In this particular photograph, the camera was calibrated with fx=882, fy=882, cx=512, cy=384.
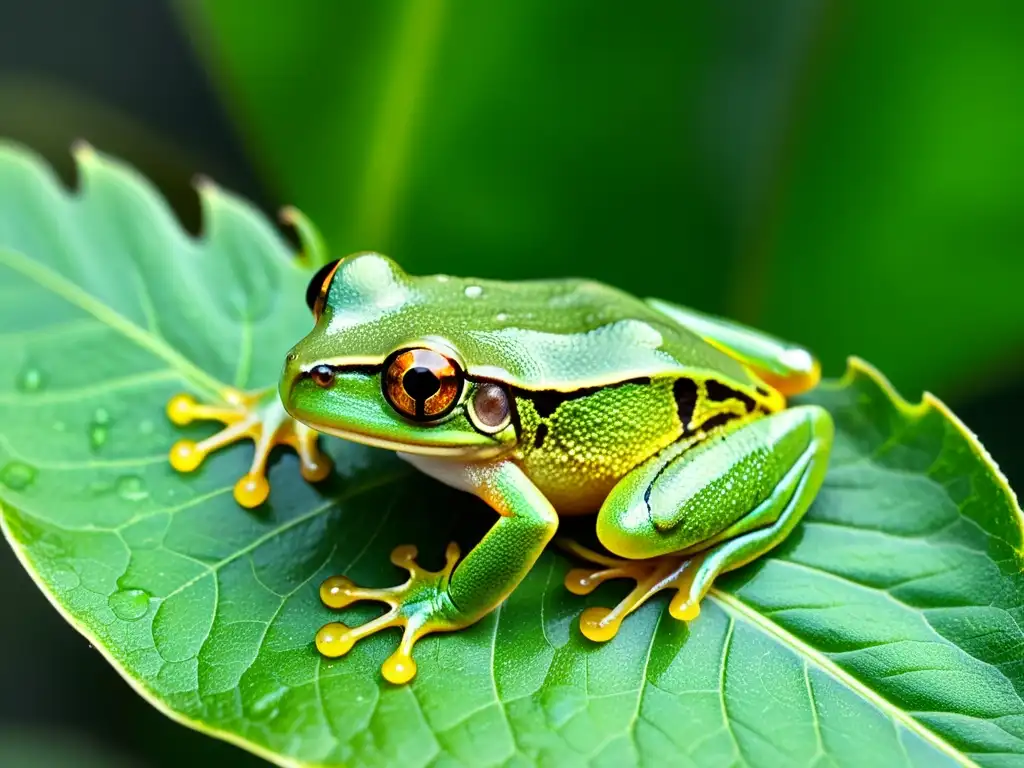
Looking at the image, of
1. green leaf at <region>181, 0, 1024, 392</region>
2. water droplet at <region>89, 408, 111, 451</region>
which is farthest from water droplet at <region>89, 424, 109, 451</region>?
green leaf at <region>181, 0, 1024, 392</region>

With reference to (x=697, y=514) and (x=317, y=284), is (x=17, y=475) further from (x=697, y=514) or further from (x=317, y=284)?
(x=697, y=514)

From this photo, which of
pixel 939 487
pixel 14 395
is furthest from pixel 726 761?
pixel 14 395

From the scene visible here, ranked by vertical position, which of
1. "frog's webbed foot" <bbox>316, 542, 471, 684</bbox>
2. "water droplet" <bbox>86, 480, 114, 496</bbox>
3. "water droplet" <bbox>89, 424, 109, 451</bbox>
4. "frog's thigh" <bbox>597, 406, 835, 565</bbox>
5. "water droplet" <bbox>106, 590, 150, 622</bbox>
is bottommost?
"water droplet" <bbox>106, 590, 150, 622</bbox>

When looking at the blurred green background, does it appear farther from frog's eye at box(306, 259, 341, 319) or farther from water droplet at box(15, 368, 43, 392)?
water droplet at box(15, 368, 43, 392)

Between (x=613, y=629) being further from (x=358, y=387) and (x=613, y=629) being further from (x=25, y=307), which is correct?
(x=25, y=307)

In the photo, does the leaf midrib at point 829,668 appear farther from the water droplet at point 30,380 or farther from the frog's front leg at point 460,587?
the water droplet at point 30,380

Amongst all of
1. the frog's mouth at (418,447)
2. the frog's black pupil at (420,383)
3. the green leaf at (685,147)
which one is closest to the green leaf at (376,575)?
the frog's mouth at (418,447)
